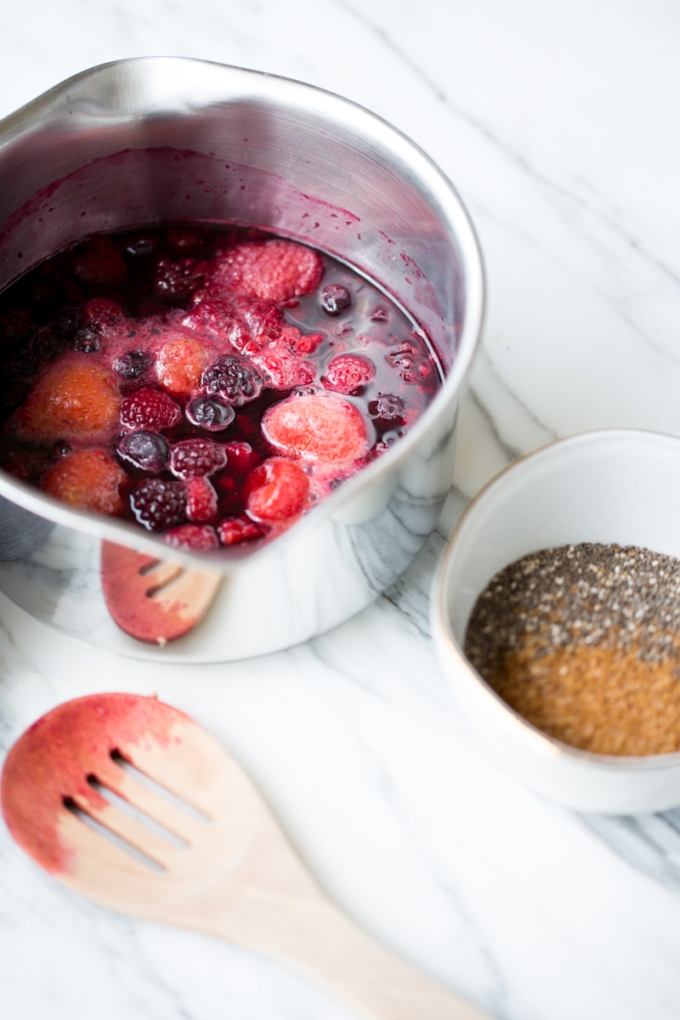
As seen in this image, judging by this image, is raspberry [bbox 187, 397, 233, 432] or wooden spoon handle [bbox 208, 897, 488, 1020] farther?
raspberry [bbox 187, 397, 233, 432]

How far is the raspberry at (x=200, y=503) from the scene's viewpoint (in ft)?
2.85

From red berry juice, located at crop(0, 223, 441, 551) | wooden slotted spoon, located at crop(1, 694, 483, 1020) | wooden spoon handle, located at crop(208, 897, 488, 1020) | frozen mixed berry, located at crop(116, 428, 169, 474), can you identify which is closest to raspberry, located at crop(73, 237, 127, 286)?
red berry juice, located at crop(0, 223, 441, 551)

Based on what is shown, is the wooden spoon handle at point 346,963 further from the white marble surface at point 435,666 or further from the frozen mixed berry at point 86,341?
the frozen mixed berry at point 86,341

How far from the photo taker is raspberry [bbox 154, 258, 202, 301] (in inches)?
40.1

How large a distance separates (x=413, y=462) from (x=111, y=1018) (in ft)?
1.55

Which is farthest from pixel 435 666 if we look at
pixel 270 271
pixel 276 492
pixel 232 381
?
pixel 270 271

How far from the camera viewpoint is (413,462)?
2.47ft

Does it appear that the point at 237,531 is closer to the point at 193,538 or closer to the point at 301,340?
the point at 193,538

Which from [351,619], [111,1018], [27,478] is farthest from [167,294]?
[111,1018]

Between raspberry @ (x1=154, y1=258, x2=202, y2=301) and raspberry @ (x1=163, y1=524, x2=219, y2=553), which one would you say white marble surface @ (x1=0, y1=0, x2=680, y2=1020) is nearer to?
raspberry @ (x1=163, y1=524, x2=219, y2=553)

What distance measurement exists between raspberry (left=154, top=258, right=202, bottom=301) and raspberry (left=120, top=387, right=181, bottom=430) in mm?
132

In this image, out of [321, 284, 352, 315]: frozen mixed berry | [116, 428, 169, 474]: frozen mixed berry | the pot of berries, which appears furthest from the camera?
[321, 284, 352, 315]: frozen mixed berry

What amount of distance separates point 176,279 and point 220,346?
0.09 metres

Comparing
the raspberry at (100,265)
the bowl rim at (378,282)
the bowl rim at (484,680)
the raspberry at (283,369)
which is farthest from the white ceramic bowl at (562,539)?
the raspberry at (100,265)
